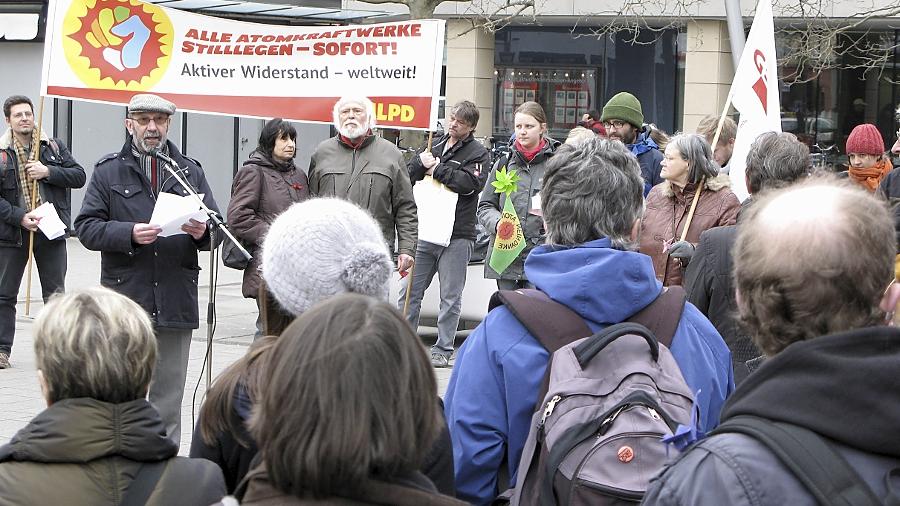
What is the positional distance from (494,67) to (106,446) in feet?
66.0

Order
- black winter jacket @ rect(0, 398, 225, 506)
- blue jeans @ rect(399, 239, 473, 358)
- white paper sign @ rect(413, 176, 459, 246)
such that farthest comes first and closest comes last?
blue jeans @ rect(399, 239, 473, 358), white paper sign @ rect(413, 176, 459, 246), black winter jacket @ rect(0, 398, 225, 506)

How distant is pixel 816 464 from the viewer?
182cm

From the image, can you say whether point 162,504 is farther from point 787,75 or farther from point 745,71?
point 787,75

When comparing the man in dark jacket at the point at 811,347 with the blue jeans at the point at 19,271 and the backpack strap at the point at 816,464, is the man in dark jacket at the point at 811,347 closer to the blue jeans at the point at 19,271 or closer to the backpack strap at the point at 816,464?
the backpack strap at the point at 816,464

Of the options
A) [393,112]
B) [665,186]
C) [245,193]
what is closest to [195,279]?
[245,193]

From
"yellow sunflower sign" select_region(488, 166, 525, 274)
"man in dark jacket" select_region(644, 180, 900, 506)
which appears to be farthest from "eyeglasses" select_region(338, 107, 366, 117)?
"man in dark jacket" select_region(644, 180, 900, 506)

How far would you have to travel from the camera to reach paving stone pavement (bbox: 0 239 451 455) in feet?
25.1

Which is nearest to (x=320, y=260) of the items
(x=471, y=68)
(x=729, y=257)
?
(x=729, y=257)

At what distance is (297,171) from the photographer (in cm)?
830

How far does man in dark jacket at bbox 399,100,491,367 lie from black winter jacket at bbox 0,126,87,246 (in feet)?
8.84

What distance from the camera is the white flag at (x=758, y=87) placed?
8500mm

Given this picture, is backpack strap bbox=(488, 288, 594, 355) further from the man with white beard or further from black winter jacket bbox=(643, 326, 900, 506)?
the man with white beard

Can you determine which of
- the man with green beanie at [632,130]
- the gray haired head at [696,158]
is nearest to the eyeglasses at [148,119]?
the gray haired head at [696,158]

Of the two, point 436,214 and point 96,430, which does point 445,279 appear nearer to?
point 436,214
